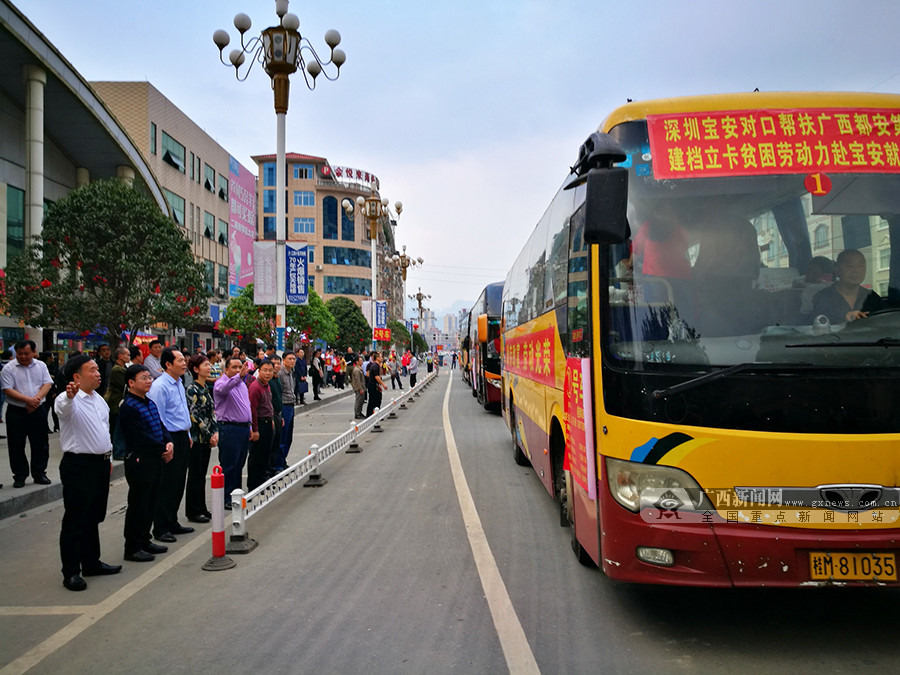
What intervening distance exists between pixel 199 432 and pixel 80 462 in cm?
188

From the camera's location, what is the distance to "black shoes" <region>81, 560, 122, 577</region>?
5656mm

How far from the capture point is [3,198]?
2311 cm

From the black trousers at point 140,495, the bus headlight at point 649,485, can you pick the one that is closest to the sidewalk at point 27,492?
the black trousers at point 140,495

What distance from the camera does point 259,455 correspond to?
8.52 meters

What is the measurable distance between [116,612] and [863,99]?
Answer: 6185 mm

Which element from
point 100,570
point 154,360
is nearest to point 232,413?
point 100,570

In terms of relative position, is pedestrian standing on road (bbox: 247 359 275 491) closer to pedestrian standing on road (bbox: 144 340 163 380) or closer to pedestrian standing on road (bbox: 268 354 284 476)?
pedestrian standing on road (bbox: 268 354 284 476)

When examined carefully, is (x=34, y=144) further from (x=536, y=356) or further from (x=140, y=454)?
(x=536, y=356)

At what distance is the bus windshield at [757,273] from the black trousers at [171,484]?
4.51 meters

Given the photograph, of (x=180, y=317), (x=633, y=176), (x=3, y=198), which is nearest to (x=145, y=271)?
(x=180, y=317)

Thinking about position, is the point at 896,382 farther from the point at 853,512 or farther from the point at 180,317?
the point at 180,317

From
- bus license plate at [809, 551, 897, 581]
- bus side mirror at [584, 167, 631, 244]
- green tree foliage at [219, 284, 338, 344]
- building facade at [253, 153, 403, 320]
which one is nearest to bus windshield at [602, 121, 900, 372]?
bus side mirror at [584, 167, 631, 244]

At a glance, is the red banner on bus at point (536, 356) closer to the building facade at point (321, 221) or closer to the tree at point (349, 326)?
the tree at point (349, 326)

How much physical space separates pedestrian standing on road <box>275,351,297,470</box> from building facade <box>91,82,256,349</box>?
18.6m
